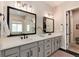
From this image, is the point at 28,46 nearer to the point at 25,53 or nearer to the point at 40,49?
the point at 25,53

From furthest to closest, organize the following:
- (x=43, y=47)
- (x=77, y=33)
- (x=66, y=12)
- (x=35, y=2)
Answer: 1. (x=77, y=33)
2. (x=66, y=12)
3. (x=35, y=2)
4. (x=43, y=47)

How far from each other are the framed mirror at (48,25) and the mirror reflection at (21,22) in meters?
0.81

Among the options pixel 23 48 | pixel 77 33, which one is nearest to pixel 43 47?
pixel 23 48

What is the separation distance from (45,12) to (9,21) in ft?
7.61

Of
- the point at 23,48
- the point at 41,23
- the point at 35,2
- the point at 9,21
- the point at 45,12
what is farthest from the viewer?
the point at 45,12

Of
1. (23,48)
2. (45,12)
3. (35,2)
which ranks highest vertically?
(35,2)

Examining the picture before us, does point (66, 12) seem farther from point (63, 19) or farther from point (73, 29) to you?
point (73, 29)

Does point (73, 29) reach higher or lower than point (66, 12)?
lower

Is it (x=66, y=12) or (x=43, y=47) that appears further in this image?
(x=66, y=12)

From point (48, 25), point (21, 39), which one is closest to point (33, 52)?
point (21, 39)

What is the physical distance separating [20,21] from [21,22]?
0.05 m

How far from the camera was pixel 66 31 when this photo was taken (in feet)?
15.7

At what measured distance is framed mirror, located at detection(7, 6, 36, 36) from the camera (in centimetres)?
259

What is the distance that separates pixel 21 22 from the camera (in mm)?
2963
